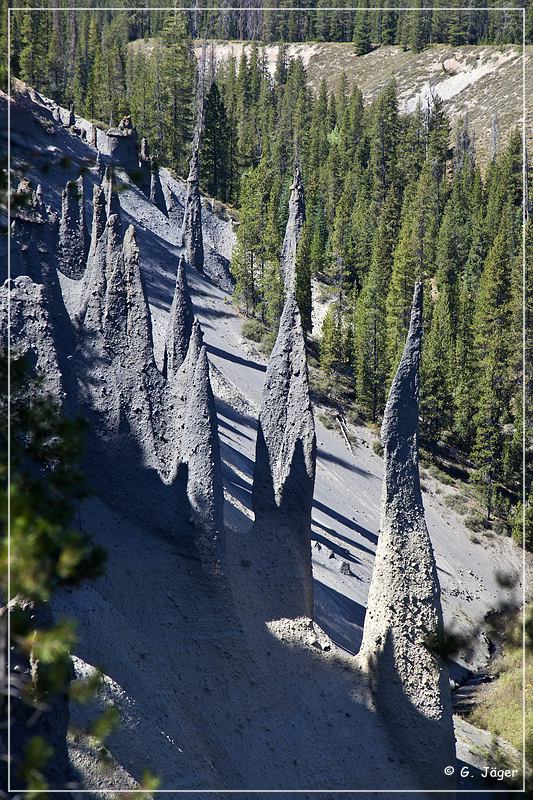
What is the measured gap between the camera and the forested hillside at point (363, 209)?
52469 mm

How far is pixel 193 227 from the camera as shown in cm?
5772

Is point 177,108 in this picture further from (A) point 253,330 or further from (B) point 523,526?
(B) point 523,526

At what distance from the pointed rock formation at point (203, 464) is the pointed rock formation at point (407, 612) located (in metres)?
3.24

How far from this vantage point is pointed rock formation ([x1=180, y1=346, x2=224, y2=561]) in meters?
17.0

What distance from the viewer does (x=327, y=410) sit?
51938 mm

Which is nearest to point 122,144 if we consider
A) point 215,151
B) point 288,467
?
point 215,151

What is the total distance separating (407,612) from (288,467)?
3651 mm

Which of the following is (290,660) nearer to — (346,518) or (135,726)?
(135,726)

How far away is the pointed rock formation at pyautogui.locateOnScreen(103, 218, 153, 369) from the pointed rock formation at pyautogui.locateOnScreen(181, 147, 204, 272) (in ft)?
125

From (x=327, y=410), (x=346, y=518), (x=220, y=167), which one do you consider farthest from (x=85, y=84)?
(x=346, y=518)

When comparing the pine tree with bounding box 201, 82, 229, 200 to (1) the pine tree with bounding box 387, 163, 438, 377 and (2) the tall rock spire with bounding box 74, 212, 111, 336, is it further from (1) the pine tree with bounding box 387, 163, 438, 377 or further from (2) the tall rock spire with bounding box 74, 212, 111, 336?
(2) the tall rock spire with bounding box 74, 212, 111, 336

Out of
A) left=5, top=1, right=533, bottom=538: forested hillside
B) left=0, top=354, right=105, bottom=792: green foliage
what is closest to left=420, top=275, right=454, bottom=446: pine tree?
left=5, top=1, right=533, bottom=538: forested hillside

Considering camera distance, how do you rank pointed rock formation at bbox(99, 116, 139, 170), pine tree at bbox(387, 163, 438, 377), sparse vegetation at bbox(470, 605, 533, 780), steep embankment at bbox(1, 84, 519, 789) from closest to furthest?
steep embankment at bbox(1, 84, 519, 789) → sparse vegetation at bbox(470, 605, 533, 780) → pine tree at bbox(387, 163, 438, 377) → pointed rock formation at bbox(99, 116, 139, 170)

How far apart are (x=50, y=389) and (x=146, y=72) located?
8773 cm
